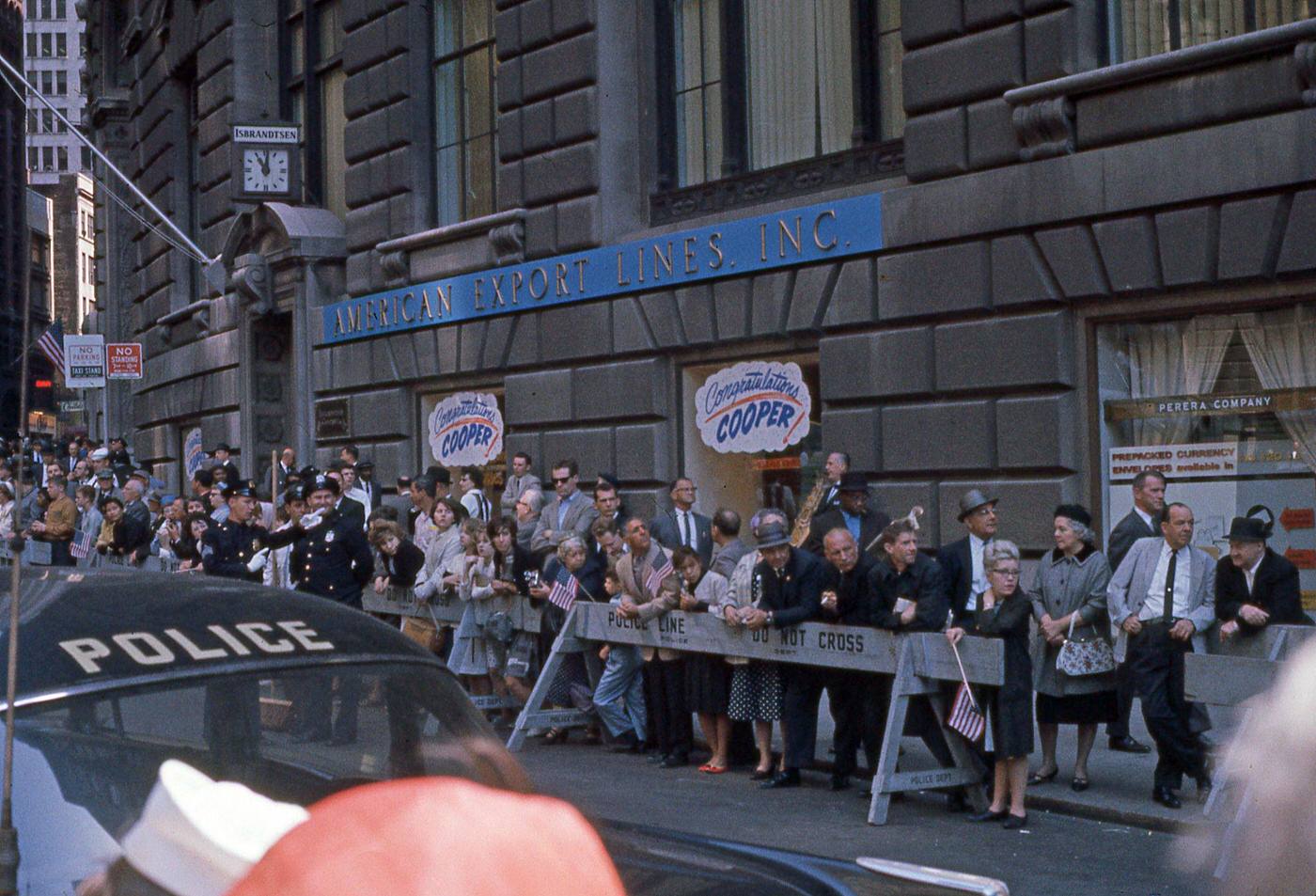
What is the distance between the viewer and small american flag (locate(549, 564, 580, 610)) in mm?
12203

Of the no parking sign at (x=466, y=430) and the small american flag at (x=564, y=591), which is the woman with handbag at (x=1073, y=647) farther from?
the no parking sign at (x=466, y=430)

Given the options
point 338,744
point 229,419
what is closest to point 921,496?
point 338,744

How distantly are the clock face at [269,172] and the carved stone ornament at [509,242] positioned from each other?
5.41m

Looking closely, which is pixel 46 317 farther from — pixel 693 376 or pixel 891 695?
pixel 891 695

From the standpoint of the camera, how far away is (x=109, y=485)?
78.9 feet

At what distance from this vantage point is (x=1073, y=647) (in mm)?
9578

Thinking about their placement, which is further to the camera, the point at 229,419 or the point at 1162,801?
the point at 229,419

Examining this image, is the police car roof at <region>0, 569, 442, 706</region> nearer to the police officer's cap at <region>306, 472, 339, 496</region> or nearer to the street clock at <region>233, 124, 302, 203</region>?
the police officer's cap at <region>306, 472, 339, 496</region>

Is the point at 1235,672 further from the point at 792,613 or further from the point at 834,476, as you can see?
the point at 834,476

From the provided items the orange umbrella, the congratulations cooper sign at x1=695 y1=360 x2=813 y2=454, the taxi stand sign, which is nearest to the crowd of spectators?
the congratulations cooper sign at x1=695 y1=360 x2=813 y2=454

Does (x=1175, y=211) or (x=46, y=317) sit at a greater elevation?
(x=46, y=317)

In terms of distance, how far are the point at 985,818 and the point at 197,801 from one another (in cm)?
769

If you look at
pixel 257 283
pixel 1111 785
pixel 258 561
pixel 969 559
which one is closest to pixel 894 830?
pixel 1111 785

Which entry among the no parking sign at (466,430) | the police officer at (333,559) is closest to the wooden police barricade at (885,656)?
the police officer at (333,559)
